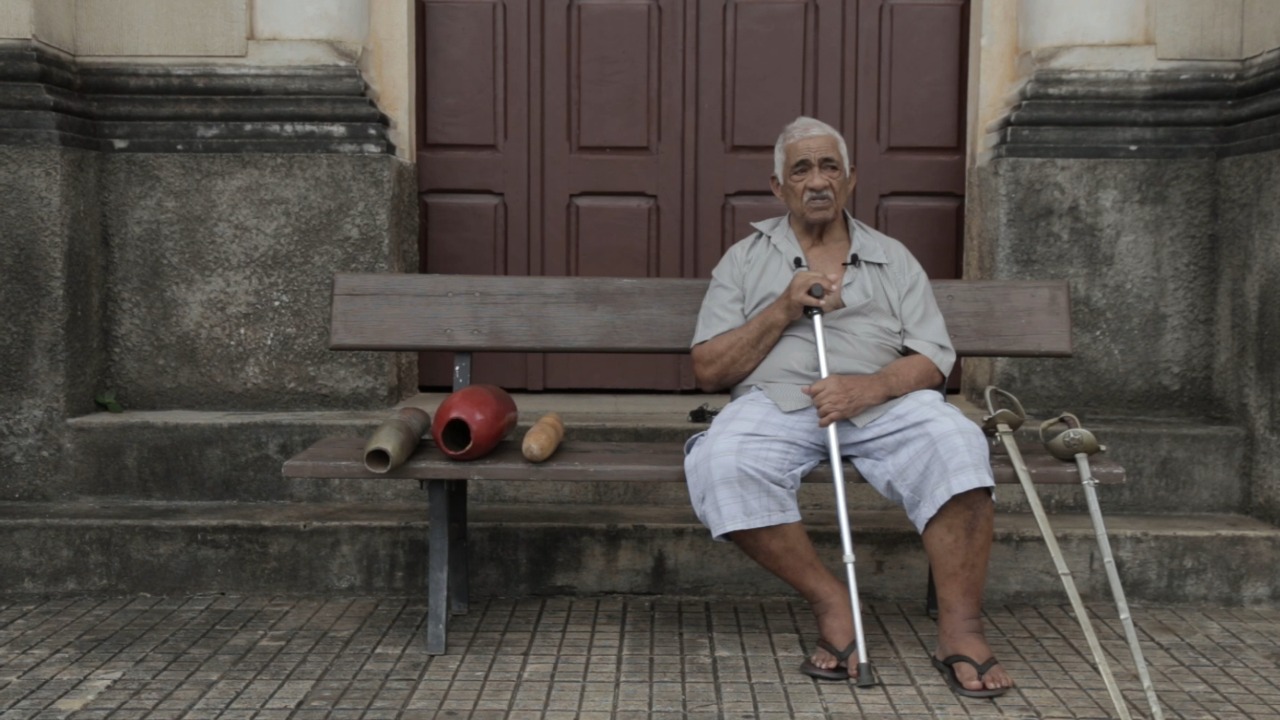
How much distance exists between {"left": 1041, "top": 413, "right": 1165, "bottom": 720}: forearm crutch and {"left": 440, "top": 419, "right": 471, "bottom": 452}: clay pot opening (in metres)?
1.63

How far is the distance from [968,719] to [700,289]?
1673 millimetres

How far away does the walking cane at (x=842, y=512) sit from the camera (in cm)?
388

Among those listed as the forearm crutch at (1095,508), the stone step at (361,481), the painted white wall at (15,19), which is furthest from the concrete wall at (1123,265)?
the painted white wall at (15,19)

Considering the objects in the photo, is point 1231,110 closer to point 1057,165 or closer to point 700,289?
point 1057,165

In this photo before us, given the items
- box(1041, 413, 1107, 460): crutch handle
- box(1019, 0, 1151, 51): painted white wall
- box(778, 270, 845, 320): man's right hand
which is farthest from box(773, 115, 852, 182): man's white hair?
box(1019, 0, 1151, 51): painted white wall

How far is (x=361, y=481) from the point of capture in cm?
527

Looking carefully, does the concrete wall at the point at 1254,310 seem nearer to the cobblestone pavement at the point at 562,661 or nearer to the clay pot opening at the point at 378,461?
the cobblestone pavement at the point at 562,661

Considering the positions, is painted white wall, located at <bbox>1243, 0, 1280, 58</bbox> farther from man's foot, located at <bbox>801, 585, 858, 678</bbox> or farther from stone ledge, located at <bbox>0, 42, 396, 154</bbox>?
stone ledge, located at <bbox>0, 42, 396, 154</bbox>

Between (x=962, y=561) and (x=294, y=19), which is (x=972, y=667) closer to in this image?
(x=962, y=561)

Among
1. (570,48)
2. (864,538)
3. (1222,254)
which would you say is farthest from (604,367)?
(1222,254)

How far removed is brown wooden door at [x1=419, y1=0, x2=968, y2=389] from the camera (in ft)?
20.0

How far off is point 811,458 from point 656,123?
7.79 feet

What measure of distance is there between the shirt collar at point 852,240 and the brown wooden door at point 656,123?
1626mm

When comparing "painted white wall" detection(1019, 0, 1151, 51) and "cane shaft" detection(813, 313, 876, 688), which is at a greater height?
"painted white wall" detection(1019, 0, 1151, 51)
